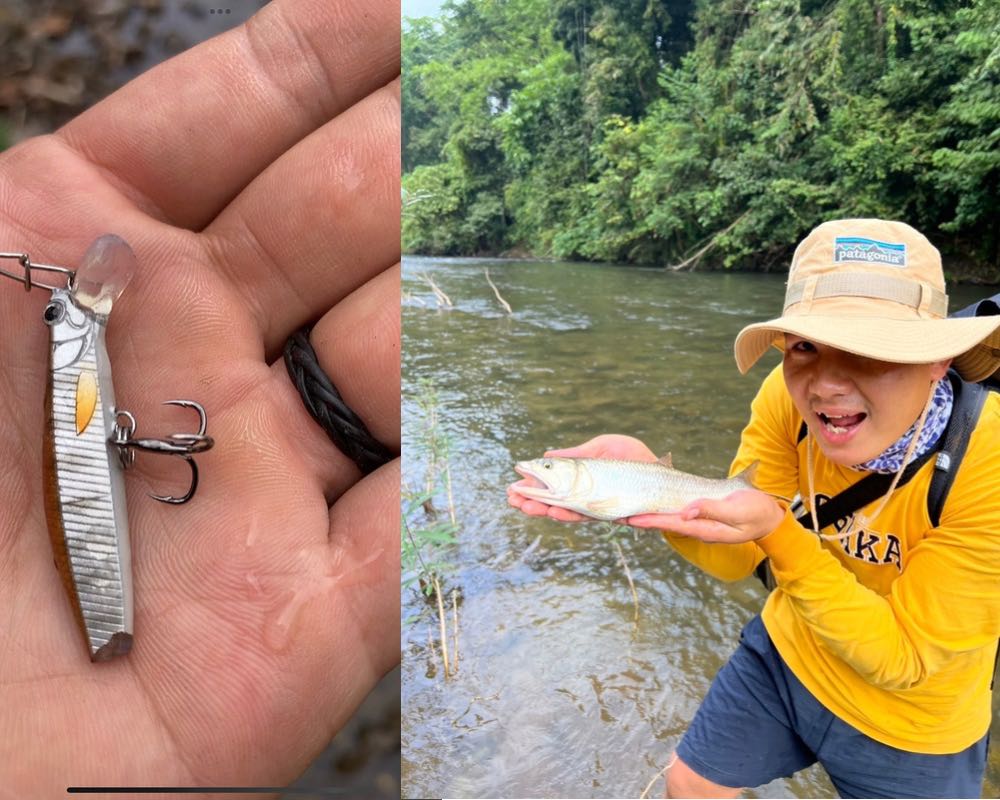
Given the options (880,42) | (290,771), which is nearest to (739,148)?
(880,42)

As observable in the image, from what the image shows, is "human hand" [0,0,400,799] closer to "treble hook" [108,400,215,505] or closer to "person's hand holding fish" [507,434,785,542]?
"treble hook" [108,400,215,505]

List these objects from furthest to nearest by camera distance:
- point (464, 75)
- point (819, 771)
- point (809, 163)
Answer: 1. point (809, 163)
2. point (819, 771)
3. point (464, 75)

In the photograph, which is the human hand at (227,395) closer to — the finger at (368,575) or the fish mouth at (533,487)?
the finger at (368,575)

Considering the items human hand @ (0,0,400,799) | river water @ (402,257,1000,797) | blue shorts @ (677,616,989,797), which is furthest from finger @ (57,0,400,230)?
blue shorts @ (677,616,989,797)

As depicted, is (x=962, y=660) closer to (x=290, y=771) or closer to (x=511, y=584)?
(x=290, y=771)

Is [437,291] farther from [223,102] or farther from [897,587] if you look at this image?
[897,587]
